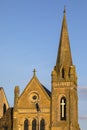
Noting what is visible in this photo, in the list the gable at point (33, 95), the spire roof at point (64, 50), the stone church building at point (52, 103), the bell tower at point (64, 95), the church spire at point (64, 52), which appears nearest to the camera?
the bell tower at point (64, 95)

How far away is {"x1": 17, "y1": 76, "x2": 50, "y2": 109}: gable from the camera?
11544 centimetres

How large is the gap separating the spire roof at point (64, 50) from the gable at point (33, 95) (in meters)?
4.74

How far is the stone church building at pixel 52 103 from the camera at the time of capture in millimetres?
113812

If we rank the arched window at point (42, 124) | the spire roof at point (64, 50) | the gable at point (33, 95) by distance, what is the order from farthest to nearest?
the spire roof at point (64, 50) → the gable at point (33, 95) → the arched window at point (42, 124)

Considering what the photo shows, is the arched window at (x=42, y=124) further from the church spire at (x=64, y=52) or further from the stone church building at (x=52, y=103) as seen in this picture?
the church spire at (x=64, y=52)

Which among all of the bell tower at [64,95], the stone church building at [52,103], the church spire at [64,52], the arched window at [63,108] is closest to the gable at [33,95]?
the stone church building at [52,103]

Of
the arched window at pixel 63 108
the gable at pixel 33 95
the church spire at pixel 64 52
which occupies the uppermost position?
the church spire at pixel 64 52

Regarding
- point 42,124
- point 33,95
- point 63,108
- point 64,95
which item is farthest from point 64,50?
point 42,124

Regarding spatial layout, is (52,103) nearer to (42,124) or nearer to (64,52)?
(42,124)

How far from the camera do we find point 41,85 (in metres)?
116

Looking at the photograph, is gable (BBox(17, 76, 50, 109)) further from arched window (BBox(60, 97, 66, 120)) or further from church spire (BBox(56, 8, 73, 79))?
church spire (BBox(56, 8, 73, 79))

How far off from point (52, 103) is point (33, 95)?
157 inches

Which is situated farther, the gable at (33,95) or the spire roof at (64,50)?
the spire roof at (64,50)

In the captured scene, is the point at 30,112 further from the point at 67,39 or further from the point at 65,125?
the point at 67,39
